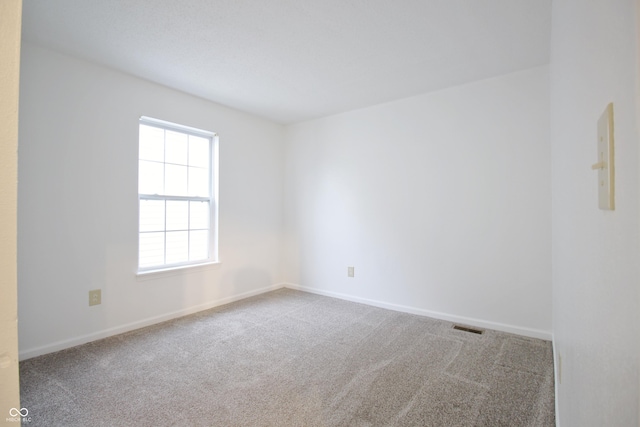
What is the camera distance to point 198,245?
3.53 metres

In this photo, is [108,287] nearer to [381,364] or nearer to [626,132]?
[381,364]

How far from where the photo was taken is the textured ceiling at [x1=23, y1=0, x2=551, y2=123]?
1920 mm

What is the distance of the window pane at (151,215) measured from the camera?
3021 millimetres

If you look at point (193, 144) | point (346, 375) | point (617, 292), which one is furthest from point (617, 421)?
point (193, 144)

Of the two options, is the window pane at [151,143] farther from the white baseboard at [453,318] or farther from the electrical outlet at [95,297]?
the white baseboard at [453,318]

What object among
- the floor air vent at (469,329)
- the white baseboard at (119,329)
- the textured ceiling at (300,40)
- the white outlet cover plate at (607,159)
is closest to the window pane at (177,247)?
the white baseboard at (119,329)

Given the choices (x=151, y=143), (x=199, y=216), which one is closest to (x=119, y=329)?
(x=199, y=216)

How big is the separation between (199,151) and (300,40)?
1.88 meters

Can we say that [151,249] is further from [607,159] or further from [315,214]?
[607,159]

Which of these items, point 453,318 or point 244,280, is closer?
point 453,318

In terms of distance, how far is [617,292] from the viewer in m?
0.45

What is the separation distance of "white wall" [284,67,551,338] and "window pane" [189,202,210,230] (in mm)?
1314

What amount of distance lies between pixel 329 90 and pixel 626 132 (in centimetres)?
307

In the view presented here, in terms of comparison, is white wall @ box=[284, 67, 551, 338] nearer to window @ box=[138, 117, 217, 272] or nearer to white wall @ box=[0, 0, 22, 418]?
window @ box=[138, 117, 217, 272]
